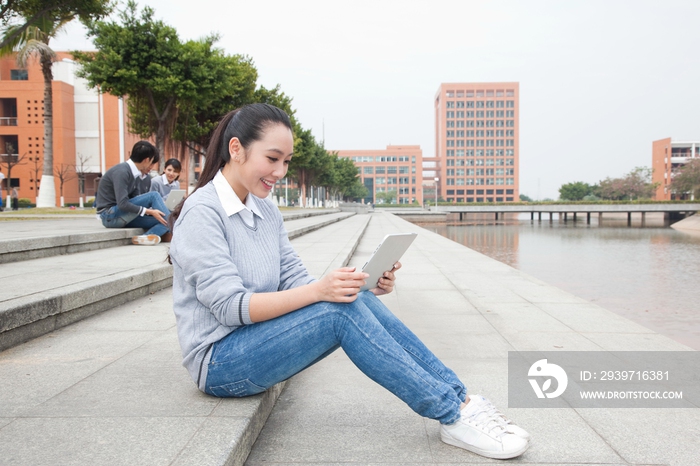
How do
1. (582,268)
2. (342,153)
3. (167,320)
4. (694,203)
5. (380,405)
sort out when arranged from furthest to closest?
(342,153), (694,203), (582,268), (167,320), (380,405)

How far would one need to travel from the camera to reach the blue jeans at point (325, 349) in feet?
6.13

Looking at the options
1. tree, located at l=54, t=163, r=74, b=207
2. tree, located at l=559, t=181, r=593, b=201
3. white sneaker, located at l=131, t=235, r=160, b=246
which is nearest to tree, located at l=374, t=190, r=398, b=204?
tree, located at l=559, t=181, r=593, b=201

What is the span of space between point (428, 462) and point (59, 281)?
2.99m

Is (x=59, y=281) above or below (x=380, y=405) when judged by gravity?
above

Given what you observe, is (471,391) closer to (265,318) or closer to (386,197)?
(265,318)

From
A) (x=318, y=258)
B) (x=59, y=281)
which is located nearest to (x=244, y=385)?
(x=59, y=281)

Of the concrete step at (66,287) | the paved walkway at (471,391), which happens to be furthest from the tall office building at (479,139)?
the paved walkway at (471,391)

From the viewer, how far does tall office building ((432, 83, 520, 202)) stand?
413ft

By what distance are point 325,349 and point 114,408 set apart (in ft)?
2.66

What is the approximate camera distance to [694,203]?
56.9 meters

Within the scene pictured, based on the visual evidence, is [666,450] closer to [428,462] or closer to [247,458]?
[428,462]

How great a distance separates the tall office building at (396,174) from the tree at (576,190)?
3486 cm

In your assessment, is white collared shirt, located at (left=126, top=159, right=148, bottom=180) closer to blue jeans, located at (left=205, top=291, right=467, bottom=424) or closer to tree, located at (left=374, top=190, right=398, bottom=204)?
blue jeans, located at (left=205, top=291, right=467, bottom=424)

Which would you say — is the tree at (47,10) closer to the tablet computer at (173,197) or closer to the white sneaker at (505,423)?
the tablet computer at (173,197)
